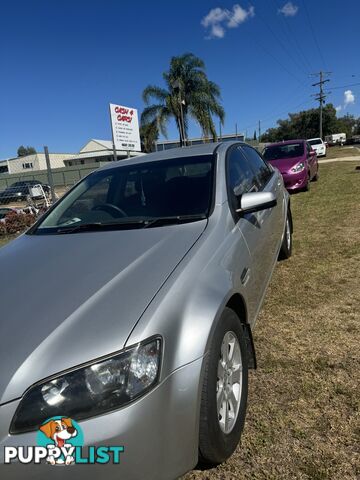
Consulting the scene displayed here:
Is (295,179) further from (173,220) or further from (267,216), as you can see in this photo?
(173,220)

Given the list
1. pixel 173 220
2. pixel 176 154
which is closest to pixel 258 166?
pixel 176 154

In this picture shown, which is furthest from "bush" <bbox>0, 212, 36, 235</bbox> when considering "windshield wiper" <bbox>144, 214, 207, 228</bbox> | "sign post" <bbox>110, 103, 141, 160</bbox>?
"windshield wiper" <bbox>144, 214, 207, 228</bbox>

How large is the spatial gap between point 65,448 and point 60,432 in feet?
0.19

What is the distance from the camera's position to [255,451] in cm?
215

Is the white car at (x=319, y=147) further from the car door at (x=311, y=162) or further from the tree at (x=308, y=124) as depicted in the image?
the tree at (x=308, y=124)

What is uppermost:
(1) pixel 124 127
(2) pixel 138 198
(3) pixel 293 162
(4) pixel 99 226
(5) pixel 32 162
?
(1) pixel 124 127

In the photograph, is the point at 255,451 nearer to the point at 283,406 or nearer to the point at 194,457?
the point at 283,406

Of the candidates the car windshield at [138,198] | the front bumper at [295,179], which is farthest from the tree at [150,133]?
the car windshield at [138,198]

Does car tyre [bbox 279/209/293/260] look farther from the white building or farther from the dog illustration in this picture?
the white building

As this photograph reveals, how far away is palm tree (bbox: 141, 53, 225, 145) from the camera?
84.9ft

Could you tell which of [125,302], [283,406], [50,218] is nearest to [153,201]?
[50,218]

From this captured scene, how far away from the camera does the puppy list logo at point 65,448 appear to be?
1.42m

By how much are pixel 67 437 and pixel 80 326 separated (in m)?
0.41

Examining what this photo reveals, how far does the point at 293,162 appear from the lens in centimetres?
1093
